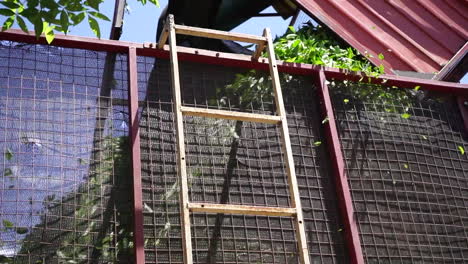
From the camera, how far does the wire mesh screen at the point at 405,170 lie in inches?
190

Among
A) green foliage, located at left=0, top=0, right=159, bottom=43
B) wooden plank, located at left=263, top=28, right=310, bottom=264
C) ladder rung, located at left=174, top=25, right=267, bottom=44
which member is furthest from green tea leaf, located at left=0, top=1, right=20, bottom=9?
wooden plank, located at left=263, top=28, right=310, bottom=264

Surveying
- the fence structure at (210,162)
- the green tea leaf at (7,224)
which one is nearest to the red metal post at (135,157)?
the fence structure at (210,162)

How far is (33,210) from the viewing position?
3980mm

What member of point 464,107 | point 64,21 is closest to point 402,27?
point 464,107

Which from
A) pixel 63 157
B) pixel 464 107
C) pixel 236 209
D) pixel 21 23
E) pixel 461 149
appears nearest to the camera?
pixel 236 209

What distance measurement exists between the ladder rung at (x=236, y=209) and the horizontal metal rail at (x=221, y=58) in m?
1.54

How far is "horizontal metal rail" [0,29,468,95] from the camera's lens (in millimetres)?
4609

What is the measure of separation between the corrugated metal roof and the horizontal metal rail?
825mm

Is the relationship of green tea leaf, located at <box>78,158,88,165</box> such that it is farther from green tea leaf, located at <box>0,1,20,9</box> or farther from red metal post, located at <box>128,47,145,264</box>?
green tea leaf, located at <box>0,1,20,9</box>

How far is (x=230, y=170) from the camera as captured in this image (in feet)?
15.3

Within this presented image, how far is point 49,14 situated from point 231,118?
53.2 inches

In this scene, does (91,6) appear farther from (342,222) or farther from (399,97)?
(399,97)

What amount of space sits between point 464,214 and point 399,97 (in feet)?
3.77

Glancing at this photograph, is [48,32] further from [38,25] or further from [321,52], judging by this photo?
[321,52]
